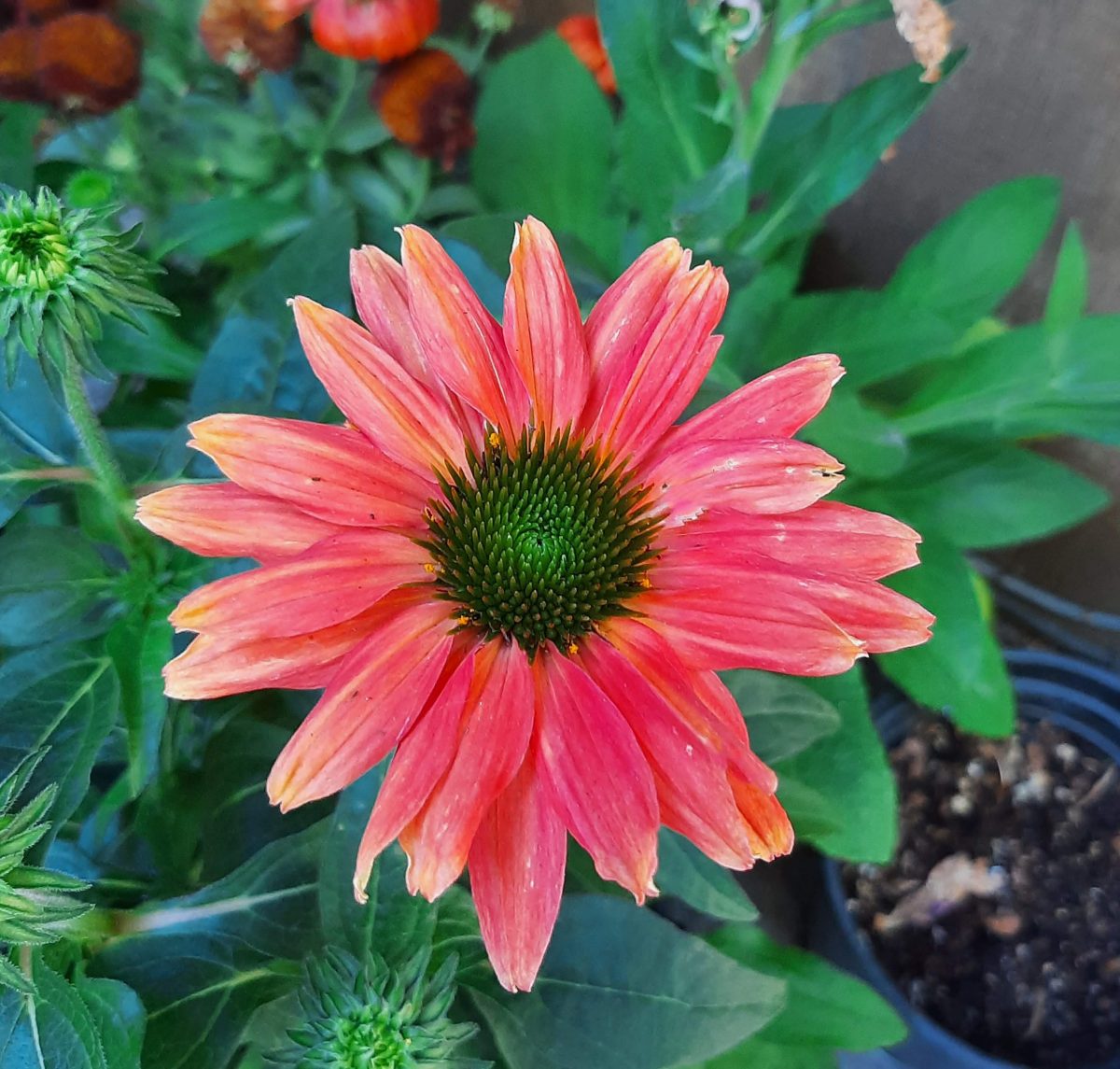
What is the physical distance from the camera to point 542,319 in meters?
0.44

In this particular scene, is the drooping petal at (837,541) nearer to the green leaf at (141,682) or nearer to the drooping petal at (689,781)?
the drooping petal at (689,781)

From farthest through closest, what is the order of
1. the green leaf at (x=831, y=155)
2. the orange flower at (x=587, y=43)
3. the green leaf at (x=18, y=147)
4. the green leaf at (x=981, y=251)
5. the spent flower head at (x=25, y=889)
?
the orange flower at (x=587, y=43), the green leaf at (x=981, y=251), the green leaf at (x=831, y=155), the green leaf at (x=18, y=147), the spent flower head at (x=25, y=889)

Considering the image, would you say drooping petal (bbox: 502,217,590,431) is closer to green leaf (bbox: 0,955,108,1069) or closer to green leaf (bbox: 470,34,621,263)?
green leaf (bbox: 0,955,108,1069)

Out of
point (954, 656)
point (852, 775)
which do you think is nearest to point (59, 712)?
point (852, 775)

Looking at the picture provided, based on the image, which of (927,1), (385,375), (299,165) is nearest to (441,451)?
(385,375)

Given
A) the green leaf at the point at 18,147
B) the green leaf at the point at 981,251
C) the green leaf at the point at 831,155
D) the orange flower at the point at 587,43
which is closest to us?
the green leaf at the point at 18,147

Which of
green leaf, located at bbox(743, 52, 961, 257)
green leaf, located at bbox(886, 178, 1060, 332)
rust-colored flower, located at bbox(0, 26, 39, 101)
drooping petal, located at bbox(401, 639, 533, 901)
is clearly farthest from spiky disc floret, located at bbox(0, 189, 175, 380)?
green leaf, located at bbox(886, 178, 1060, 332)

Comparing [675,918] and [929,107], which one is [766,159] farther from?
[675,918]

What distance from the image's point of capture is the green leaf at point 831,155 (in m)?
0.70

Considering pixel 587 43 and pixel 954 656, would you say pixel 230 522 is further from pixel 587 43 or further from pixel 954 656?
pixel 587 43

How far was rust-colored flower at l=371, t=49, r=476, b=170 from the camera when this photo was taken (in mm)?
888

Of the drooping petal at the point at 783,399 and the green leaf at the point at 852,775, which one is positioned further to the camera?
the green leaf at the point at 852,775

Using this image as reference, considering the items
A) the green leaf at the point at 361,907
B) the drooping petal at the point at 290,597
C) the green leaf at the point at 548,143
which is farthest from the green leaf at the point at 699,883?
the green leaf at the point at 548,143

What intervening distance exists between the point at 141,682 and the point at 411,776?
0.19 meters
